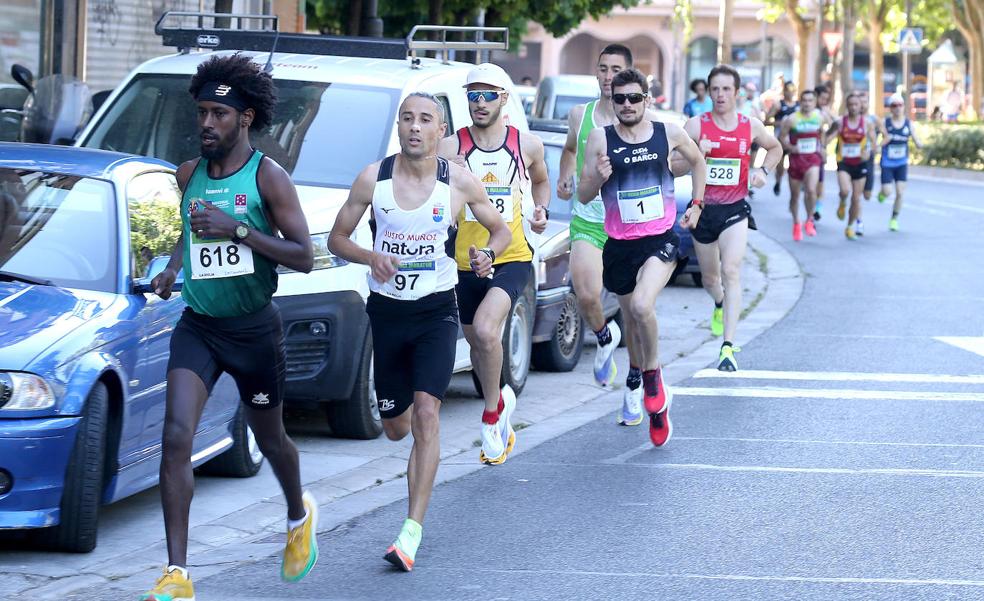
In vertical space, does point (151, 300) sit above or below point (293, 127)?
below

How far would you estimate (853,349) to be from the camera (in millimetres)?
13898

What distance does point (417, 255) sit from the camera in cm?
701

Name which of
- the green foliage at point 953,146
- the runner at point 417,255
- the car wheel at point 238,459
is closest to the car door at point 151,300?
the runner at point 417,255

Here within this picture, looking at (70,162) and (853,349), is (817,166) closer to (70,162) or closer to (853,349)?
(853,349)

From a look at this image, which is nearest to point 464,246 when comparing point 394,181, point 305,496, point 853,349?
point 394,181

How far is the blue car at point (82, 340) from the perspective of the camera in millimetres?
6523

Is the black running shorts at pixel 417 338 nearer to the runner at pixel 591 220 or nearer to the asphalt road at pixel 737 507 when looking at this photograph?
the asphalt road at pixel 737 507

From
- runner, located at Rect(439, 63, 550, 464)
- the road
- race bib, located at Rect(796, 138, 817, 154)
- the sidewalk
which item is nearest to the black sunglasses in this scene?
runner, located at Rect(439, 63, 550, 464)

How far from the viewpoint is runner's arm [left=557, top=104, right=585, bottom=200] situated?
10.3m

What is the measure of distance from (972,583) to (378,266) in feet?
8.22

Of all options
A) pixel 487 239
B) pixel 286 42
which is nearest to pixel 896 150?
pixel 286 42

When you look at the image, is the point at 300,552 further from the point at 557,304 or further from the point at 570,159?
the point at 557,304

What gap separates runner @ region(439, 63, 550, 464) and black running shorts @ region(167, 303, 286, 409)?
7.11 feet

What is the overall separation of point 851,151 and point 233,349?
774 inches
